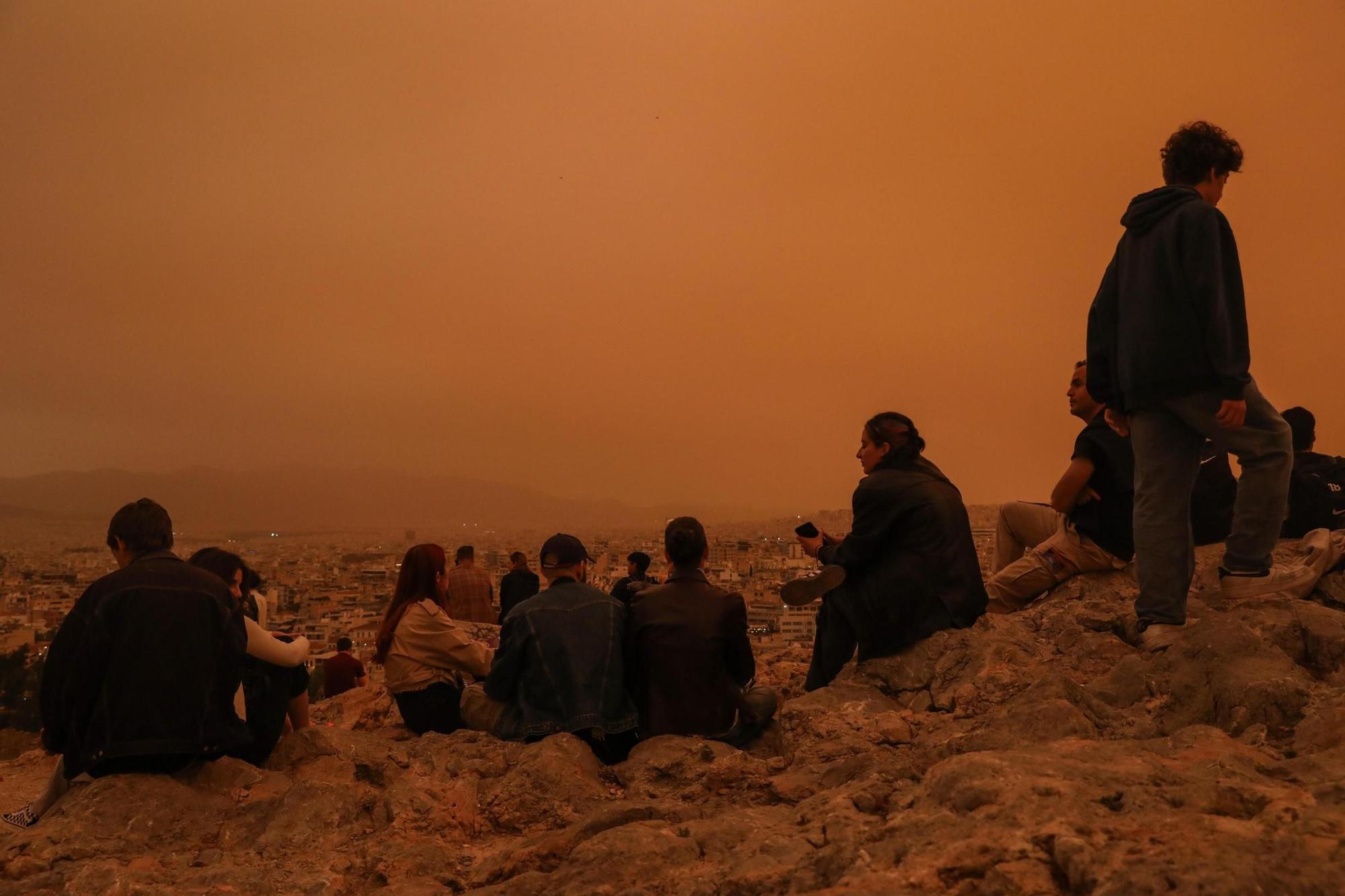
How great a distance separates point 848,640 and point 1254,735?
2084 millimetres

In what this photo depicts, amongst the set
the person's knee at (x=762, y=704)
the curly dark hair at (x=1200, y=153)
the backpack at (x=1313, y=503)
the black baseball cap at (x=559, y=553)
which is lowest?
the person's knee at (x=762, y=704)

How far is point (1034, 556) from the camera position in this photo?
16.7 feet

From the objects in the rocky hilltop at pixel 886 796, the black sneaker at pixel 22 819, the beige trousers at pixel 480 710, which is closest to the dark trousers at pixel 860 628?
the rocky hilltop at pixel 886 796

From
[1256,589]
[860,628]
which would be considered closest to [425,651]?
[860,628]

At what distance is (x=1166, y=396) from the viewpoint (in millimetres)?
3414

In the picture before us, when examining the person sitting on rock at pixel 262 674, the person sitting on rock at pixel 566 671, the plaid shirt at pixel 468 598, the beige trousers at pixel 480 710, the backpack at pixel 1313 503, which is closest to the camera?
the person sitting on rock at pixel 262 674

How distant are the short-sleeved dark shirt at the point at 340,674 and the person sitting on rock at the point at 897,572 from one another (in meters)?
4.43

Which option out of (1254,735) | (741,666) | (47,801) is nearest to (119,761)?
(47,801)

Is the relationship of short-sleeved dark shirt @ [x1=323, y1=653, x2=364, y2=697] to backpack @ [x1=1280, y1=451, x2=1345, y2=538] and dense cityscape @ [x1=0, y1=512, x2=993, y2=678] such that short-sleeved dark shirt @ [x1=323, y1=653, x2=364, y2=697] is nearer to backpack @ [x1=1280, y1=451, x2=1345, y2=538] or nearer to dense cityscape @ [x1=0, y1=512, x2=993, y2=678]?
dense cityscape @ [x1=0, y1=512, x2=993, y2=678]

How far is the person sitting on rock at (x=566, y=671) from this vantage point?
4012 mm

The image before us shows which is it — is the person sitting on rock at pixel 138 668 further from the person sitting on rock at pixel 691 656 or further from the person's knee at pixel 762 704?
the person's knee at pixel 762 704

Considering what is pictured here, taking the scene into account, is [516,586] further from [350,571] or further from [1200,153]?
[350,571]

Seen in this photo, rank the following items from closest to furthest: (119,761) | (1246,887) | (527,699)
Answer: (1246,887), (119,761), (527,699)

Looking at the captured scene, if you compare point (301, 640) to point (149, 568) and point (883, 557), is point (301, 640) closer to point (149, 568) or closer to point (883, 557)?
point (149, 568)
